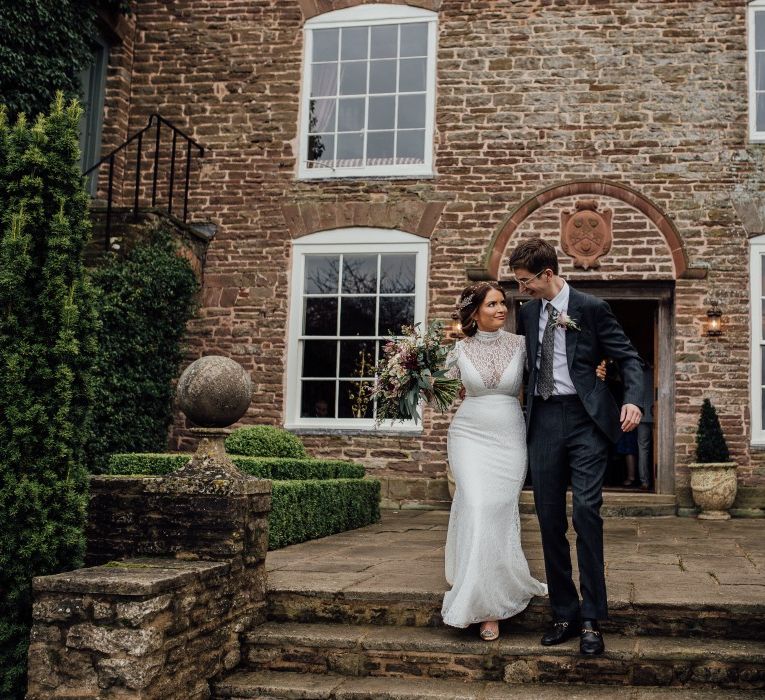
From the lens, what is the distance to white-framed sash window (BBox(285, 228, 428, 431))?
35.5ft

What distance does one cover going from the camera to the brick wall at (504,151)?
10203 mm

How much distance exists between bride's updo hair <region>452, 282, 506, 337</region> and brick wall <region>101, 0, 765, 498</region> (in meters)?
5.80

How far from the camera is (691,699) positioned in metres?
3.85

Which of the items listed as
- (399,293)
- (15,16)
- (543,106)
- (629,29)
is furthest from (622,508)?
(15,16)

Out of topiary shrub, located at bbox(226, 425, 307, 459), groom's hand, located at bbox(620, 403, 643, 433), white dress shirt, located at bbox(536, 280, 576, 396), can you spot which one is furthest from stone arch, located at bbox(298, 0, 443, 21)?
groom's hand, located at bbox(620, 403, 643, 433)

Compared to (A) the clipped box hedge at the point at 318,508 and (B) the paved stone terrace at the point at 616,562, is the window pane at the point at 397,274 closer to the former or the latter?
(A) the clipped box hedge at the point at 318,508

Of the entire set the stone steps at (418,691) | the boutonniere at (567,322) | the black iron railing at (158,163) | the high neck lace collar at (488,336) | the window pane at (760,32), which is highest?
the window pane at (760,32)

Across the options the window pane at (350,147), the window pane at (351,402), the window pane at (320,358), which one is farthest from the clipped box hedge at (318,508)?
the window pane at (350,147)

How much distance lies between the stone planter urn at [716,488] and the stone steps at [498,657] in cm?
558

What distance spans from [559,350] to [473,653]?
1535mm

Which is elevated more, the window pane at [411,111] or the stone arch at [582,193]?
the window pane at [411,111]

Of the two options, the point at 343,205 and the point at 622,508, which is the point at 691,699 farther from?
the point at 343,205

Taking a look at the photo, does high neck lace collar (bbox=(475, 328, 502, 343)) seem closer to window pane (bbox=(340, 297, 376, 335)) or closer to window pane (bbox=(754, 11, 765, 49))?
window pane (bbox=(340, 297, 376, 335))

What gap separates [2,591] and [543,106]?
850 cm
